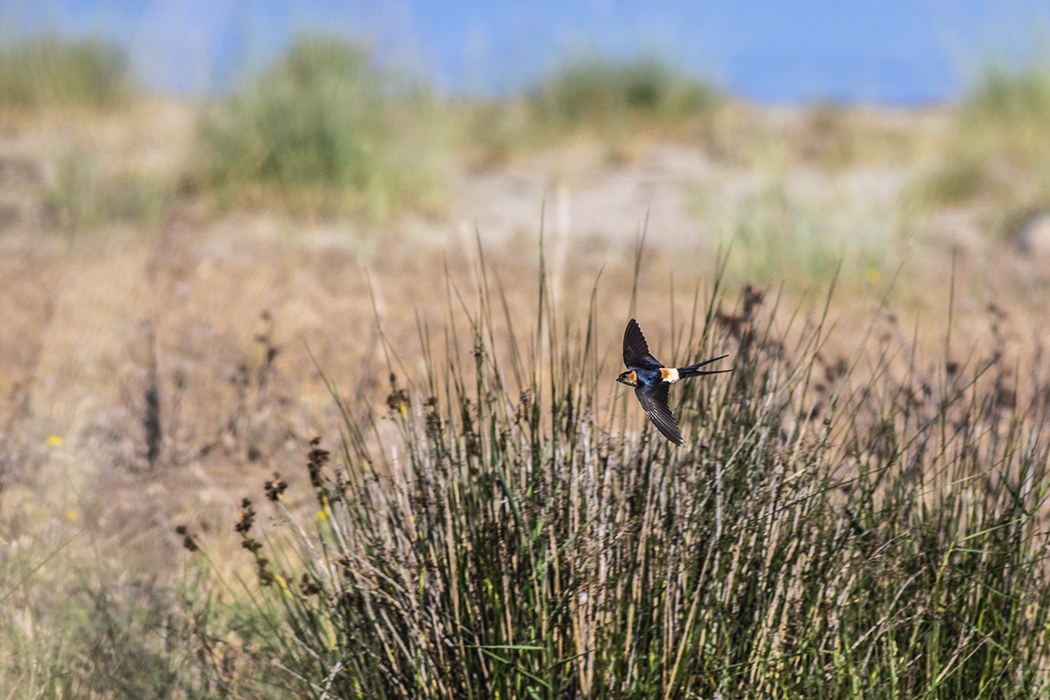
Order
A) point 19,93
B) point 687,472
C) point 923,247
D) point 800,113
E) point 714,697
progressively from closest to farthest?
point 714,697
point 687,472
point 923,247
point 19,93
point 800,113

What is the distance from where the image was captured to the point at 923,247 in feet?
21.0

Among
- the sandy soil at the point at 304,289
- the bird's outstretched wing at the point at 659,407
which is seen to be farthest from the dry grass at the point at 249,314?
the bird's outstretched wing at the point at 659,407

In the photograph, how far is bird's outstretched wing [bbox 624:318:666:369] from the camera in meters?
1.29

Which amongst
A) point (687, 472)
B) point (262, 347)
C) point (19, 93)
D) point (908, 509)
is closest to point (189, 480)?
point (262, 347)

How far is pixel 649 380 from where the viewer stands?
1.25 metres

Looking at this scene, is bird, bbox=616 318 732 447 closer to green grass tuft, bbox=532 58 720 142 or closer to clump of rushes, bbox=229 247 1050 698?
clump of rushes, bbox=229 247 1050 698

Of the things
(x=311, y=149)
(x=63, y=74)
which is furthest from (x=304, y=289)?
(x=63, y=74)

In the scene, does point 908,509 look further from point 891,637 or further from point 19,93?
point 19,93

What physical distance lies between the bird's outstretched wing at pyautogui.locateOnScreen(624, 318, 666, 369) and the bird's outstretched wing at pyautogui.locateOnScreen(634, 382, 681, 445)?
0.04 m

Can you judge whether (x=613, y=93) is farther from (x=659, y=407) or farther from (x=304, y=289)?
(x=659, y=407)

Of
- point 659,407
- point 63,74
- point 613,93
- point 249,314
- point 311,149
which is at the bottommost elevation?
point 249,314

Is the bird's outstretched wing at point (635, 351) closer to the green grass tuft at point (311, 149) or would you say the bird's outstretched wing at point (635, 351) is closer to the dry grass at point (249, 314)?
the dry grass at point (249, 314)

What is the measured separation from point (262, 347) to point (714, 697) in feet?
9.04

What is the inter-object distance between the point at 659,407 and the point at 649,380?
42mm
